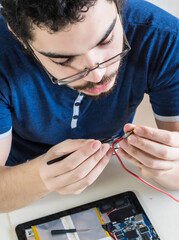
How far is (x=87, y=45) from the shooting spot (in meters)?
0.86

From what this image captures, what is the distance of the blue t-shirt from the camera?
111cm

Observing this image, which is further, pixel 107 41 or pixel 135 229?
pixel 135 229

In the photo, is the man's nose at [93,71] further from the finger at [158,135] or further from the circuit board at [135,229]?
the circuit board at [135,229]

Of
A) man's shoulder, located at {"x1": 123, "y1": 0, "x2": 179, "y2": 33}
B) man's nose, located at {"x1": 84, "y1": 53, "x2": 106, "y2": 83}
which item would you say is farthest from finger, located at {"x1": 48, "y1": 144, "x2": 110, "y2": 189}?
man's shoulder, located at {"x1": 123, "y1": 0, "x2": 179, "y2": 33}

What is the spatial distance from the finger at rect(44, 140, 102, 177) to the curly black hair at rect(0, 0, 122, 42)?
14.8 inches

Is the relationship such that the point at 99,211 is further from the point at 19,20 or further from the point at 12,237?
the point at 19,20

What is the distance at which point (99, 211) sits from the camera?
1094mm

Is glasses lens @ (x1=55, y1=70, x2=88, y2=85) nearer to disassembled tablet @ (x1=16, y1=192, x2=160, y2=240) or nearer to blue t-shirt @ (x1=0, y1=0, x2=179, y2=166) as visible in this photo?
blue t-shirt @ (x1=0, y1=0, x2=179, y2=166)

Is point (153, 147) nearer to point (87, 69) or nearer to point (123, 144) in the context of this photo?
point (123, 144)

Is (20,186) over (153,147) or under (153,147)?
over

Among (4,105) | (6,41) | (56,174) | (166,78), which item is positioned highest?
(6,41)

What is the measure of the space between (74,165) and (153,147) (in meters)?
0.25

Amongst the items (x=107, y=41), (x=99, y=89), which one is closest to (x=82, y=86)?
(x=99, y=89)

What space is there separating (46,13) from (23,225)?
0.68m
